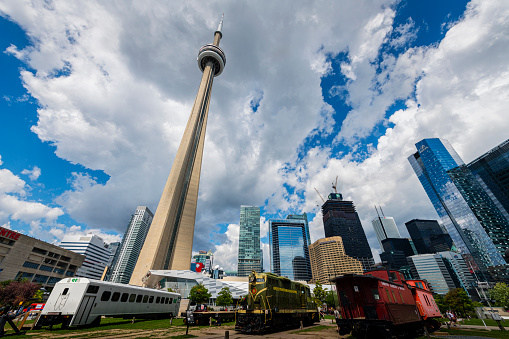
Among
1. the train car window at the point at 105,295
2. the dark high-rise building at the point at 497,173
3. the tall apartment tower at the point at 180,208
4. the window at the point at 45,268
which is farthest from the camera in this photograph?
the dark high-rise building at the point at 497,173

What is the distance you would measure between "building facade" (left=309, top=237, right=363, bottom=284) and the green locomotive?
563 feet

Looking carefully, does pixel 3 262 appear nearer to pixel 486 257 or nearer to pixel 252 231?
pixel 252 231

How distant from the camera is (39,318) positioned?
1456cm

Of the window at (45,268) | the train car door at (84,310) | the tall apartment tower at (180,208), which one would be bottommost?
the train car door at (84,310)

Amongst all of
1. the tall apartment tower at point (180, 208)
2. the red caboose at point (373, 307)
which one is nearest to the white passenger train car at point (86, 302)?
the red caboose at point (373, 307)

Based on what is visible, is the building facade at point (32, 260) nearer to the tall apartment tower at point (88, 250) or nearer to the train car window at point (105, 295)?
the train car window at point (105, 295)

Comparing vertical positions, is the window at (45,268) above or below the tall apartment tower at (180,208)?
below

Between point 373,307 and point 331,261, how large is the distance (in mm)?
190532

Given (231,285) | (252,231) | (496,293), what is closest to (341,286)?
(231,285)

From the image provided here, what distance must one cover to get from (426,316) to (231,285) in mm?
52050

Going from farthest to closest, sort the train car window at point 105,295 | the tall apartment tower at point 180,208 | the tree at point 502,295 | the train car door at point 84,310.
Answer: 1. the tall apartment tower at point 180,208
2. the tree at point 502,295
3. the train car window at point 105,295
4. the train car door at point 84,310

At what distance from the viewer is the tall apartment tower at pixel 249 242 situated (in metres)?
175

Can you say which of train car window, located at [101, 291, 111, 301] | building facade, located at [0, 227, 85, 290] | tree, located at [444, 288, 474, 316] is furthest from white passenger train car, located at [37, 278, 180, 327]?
tree, located at [444, 288, 474, 316]

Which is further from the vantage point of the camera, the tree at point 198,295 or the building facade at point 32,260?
the building facade at point 32,260
